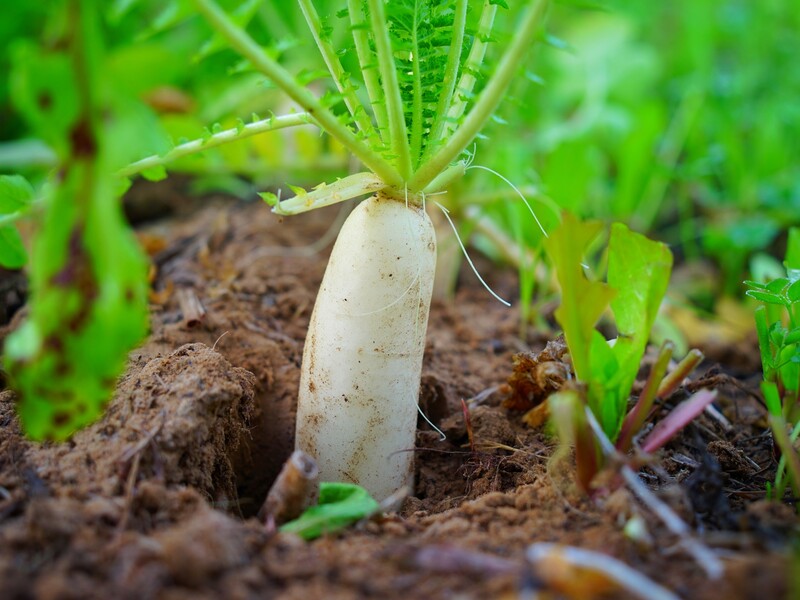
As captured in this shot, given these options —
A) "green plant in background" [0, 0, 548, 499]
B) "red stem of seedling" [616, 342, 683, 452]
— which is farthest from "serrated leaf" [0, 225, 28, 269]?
"red stem of seedling" [616, 342, 683, 452]

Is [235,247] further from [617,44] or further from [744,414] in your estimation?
[617,44]

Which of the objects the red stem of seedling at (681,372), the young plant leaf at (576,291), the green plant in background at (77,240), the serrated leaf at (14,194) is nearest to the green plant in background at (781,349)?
the red stem of seedling at (681,372)

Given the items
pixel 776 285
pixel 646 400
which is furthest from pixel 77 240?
pixel 776 285

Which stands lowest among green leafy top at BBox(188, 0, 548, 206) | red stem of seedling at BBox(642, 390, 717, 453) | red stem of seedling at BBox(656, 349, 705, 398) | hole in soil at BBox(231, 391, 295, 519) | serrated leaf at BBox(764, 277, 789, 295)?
hole in soil at BBox(231, 391, 295, 519)

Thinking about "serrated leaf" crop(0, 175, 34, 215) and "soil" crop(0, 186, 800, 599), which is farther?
"serrated leaf" crop(0, 175, 34, 215)

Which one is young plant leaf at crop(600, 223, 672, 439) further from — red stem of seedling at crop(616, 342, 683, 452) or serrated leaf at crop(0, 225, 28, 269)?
serrated leaf at crop(0, 225, 28, 269)

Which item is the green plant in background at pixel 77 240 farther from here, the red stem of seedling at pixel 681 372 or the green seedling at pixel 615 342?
the red stem of seedling at pixel 681 372
